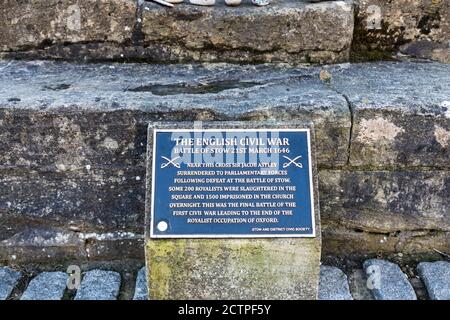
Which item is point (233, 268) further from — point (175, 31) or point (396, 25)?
point (396, 25)

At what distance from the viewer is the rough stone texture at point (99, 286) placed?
2281 mm

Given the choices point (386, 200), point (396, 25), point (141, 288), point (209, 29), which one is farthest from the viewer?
point (396, 25)

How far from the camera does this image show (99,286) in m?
2.36

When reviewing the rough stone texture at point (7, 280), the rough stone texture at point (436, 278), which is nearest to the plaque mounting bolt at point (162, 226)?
the rough stone texture at point (7, 280)

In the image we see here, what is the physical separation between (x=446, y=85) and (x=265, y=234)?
4.67 ft

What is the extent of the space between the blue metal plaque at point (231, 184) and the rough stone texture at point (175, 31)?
98 cm

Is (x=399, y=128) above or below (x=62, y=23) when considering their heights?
below

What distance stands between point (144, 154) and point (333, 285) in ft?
3.59

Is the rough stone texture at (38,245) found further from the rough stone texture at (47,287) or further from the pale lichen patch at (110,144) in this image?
the pale lichen patch at (110,144)

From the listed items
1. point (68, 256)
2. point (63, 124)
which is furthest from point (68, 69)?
point (68, 256)

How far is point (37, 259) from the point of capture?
2.56 m

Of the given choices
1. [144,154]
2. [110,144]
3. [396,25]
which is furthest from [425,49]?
[110,144]

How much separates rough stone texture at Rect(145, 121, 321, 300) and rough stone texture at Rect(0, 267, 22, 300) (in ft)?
2.31

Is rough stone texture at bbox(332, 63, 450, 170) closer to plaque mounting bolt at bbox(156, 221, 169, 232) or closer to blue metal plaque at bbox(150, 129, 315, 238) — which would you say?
Result: blue metal plaque at bbox(150, 129, 315, 238)
